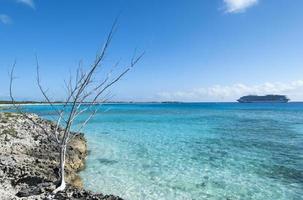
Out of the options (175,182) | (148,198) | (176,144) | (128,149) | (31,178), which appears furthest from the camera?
(176,144)

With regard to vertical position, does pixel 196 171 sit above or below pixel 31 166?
below

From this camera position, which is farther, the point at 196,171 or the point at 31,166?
the point at 196,171

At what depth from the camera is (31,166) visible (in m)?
12.8

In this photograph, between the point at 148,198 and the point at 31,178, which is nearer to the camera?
the point at 31,178

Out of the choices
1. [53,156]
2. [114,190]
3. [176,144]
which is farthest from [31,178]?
[176,144]

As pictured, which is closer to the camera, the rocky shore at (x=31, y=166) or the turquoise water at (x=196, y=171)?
the rocky shore at (x=31, y=166)

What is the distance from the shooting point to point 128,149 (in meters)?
23.6

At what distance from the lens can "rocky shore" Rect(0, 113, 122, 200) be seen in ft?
31.3

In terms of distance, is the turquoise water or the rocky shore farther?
the turquoise water

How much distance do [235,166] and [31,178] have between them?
11535 millimetres

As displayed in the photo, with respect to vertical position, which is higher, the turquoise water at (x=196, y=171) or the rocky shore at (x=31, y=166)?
the rocky shore at (x=31, y=166)

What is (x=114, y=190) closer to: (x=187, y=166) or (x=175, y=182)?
(x=175, y=182)

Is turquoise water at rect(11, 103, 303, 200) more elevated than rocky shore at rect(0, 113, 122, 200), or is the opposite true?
rocky shore at rect(0, 113, 122, 200)

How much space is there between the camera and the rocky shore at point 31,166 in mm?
9539
